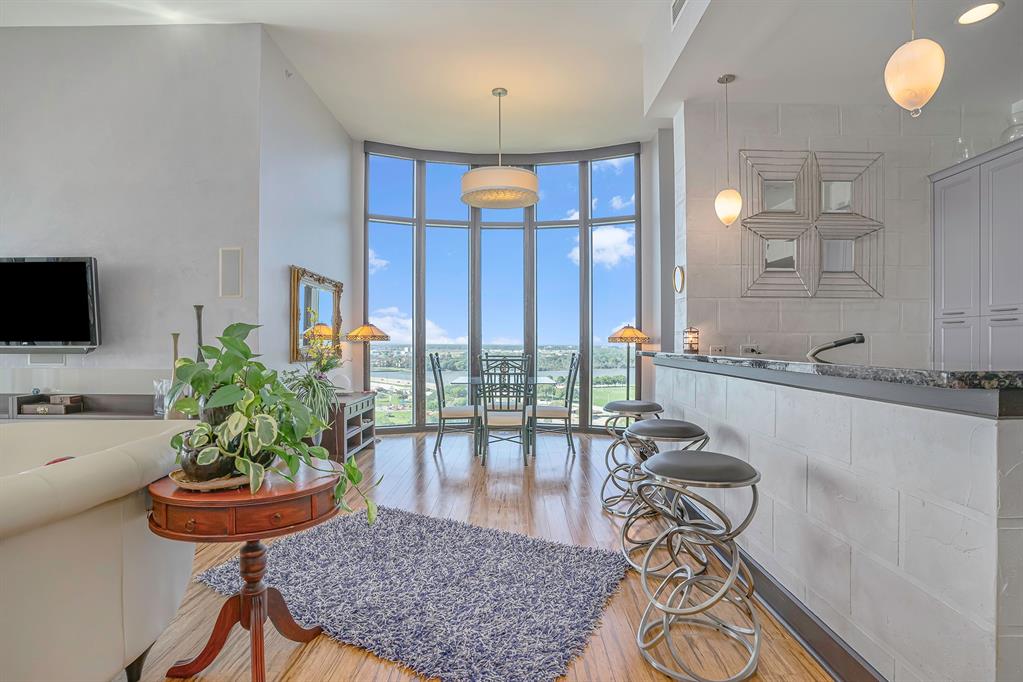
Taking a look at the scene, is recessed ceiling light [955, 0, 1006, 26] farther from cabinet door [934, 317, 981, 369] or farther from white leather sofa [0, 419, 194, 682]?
white leather sofa [0, 419, 194, 682]

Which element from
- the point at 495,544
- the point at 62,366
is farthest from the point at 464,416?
the point at 62,366

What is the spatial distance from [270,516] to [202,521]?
178 mm

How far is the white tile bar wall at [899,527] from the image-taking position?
1128mm

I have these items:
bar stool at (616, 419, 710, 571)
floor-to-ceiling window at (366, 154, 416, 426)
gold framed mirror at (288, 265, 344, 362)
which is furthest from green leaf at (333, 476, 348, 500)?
floor-to-ceiling window at (366, 154, 416, 426)

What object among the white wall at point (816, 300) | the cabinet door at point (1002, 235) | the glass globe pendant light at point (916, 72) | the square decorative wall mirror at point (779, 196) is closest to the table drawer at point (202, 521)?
the glass globe pendant light at point (916, 72)

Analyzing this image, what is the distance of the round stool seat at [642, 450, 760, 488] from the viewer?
1.75m

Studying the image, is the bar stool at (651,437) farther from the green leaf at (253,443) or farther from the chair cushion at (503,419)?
the chair cushion at (503,419)

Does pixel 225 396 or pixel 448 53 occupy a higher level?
pixel 448 53

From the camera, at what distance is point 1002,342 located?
136 inches

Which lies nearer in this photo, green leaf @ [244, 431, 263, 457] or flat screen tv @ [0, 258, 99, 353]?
green leaf @ [244, 431, 263, 457]

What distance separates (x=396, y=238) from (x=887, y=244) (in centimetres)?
500


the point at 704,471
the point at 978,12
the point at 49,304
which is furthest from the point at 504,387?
the point at 978,12

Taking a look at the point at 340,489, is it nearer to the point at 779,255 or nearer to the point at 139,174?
the point at 139,174

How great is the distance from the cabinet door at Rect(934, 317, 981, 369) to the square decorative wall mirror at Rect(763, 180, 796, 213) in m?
1.45
